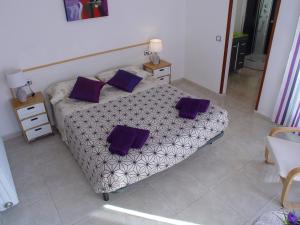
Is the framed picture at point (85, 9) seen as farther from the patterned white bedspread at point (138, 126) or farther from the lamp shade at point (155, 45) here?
the patterned white bedspread at point (138, 126)

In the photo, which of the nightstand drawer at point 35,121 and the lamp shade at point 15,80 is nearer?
the lamp shade at point 15,80

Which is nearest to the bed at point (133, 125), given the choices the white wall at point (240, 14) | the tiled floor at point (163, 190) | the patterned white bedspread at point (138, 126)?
the patterned white bedspread at point (138, 126)

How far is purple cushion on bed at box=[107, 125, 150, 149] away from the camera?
8.13 ft

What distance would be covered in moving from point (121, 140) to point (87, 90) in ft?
3.97

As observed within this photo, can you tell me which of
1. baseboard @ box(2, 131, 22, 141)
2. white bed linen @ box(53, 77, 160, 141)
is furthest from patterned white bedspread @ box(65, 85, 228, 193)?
baseboard @ box(2, 131, 22, 141)

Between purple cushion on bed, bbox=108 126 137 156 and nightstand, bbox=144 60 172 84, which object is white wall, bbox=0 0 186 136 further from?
purple cushion on bed, bbox=108 126 137 156

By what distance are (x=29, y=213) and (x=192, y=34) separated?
3.87m

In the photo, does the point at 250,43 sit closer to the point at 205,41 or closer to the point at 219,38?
the point at 205,41

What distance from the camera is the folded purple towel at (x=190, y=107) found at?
113 inches

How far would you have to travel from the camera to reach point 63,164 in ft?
9.98

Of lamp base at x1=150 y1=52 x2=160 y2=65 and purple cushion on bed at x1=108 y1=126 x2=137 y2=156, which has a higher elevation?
lamp base at x1=150 y1=52 x2=160 y2=65

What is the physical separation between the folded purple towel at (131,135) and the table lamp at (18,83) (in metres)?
1.45

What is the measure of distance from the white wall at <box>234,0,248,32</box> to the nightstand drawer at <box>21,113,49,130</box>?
14.5ft

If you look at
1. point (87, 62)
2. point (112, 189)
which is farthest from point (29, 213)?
point (87, 62)
